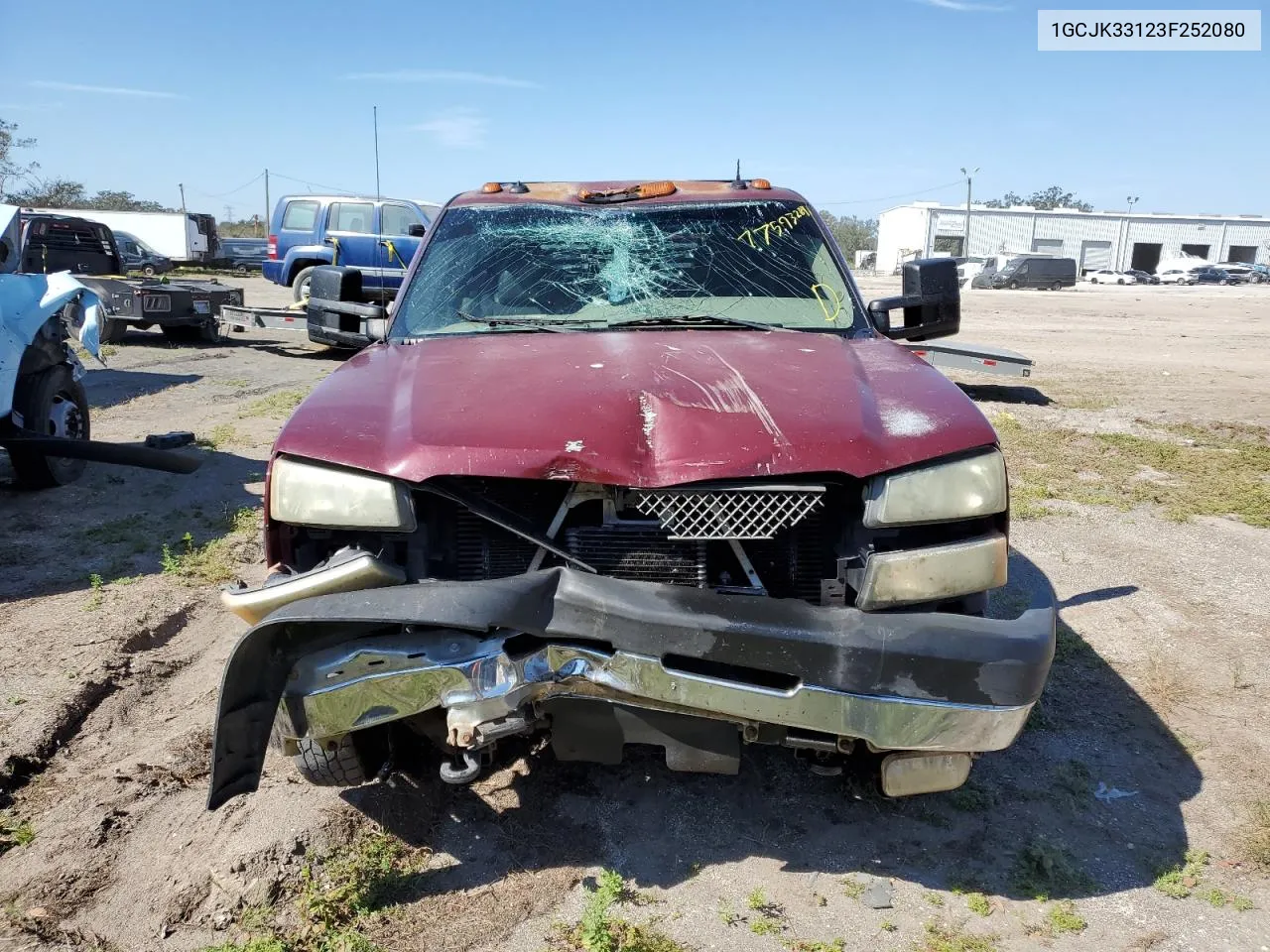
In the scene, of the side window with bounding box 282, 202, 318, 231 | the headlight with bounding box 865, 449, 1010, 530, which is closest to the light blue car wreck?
the headlight with bounding box 865, 449, 1010, 530

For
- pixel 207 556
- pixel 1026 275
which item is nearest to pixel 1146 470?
pixel 207 556

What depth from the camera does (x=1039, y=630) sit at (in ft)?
6.91

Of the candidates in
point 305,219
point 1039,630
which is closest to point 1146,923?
point 1039,630

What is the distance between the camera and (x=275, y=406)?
9.46 m

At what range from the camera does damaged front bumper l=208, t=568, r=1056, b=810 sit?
2016 mm

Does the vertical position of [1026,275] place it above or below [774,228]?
above

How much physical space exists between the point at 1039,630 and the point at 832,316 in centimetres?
168

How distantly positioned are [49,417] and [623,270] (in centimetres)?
454

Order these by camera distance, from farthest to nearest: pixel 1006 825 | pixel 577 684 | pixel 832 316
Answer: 1. pixel 832 316
2. pixel 1006 825
3. pixel 577 684

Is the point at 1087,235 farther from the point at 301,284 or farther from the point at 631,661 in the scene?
the point at 631,661

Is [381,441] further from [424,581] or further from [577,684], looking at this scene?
[577,684]

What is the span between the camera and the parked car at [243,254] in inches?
1314

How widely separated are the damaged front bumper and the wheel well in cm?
1476

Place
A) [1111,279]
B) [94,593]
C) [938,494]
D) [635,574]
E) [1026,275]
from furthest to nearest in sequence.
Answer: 1. [1111,279]
2. [1026,275]
3. [94,593]
4. [635,574]
5. [938,494]
